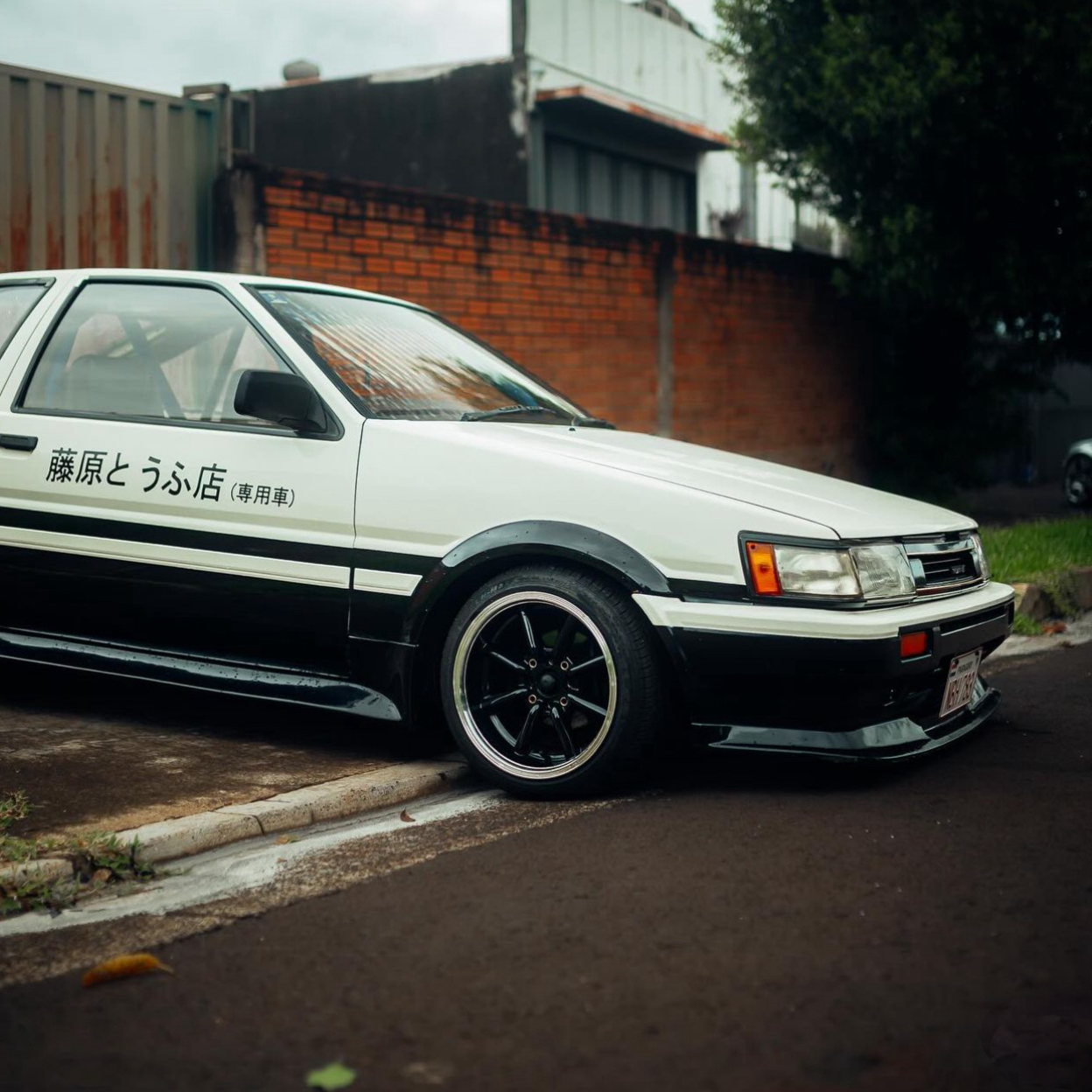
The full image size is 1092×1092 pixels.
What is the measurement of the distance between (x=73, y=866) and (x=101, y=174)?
5985mm

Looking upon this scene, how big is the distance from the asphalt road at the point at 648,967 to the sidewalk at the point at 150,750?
28.3 inches

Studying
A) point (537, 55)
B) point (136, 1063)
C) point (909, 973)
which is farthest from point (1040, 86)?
point (136, 1063)

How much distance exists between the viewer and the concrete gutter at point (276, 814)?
3.75 meters

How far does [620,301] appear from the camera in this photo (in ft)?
40.1

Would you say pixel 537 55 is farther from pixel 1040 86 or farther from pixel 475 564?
pixel 475 564

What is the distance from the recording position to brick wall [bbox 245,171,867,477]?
960cm

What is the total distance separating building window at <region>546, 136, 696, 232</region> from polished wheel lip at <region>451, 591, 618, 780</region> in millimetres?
12493

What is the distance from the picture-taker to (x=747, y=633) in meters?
4.23

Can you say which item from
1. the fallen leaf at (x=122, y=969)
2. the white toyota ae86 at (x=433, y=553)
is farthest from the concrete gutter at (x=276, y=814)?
the fallen leaf at (x=122, y=969)

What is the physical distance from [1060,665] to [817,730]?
3143mm

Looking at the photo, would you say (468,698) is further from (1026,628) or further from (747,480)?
(1026,628)

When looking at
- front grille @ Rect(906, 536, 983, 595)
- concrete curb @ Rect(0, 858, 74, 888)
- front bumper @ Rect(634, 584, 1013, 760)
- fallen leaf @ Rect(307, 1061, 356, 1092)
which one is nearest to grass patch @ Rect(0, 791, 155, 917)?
concrete curb @ Rect(0, 858, 74, 888)

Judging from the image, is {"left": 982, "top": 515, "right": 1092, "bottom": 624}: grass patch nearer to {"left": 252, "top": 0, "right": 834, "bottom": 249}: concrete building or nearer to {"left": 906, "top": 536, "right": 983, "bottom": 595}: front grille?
{"left": 906, "top": 536, "right": 983, "bottom": 595}: front grille

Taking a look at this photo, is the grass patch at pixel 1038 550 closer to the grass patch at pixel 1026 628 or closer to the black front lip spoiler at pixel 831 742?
the grass patch at pixel 1026 628
